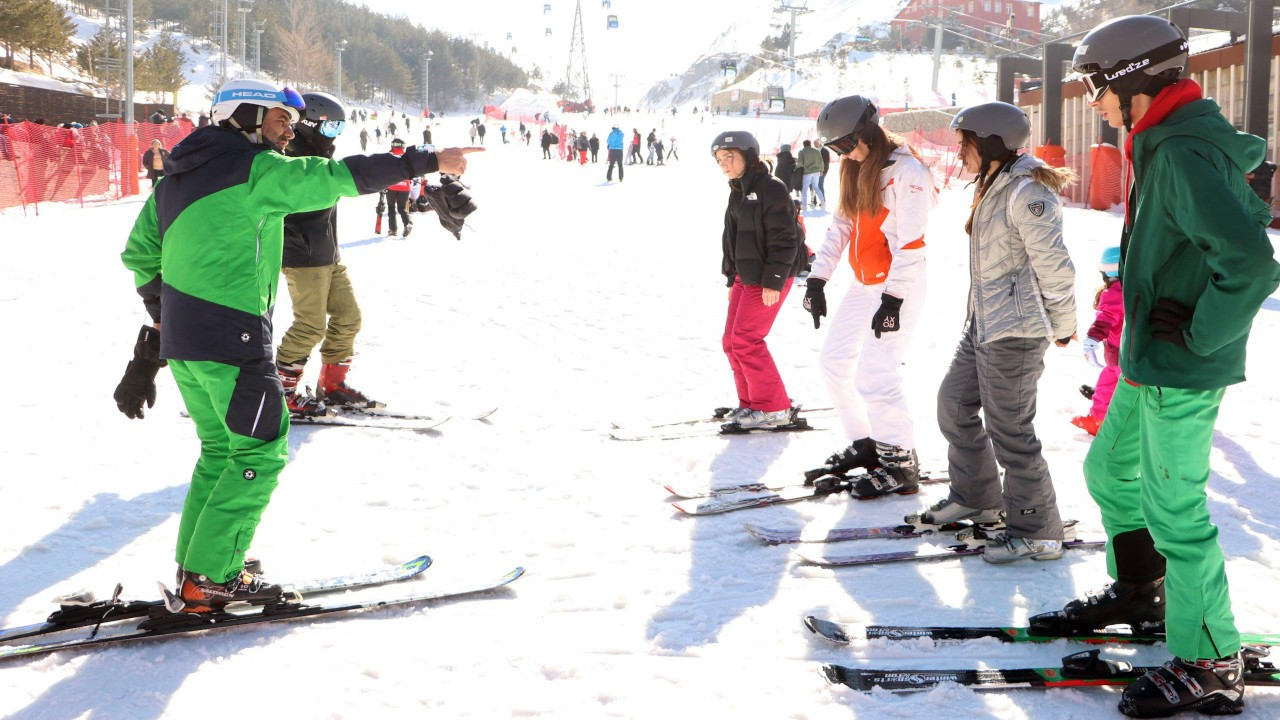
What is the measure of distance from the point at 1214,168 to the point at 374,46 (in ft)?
405

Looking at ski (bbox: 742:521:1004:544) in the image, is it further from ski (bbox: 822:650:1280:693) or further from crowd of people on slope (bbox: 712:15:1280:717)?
ski (bbox: 822:650:1280:693)

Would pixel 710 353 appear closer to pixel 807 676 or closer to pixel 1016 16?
pixel 807 676

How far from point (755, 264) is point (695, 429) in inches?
41.9

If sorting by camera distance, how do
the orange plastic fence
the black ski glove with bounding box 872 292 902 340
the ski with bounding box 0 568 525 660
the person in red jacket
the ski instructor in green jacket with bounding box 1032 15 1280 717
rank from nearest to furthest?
the ski instructor in green jacket with bounding box 1032 15 1280 717 < the ski with bounding box 0 568 525 660 < the black ski glove with bounding box 872 292 902 340 < the person in red jacket < the orange plastic fence

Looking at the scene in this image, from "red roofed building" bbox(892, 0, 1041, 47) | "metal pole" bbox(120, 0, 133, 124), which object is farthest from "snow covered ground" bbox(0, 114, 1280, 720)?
"red roofed building" bbox(892, 0, 1041, 47)

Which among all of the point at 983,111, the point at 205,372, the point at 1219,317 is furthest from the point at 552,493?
the point at 1219,317

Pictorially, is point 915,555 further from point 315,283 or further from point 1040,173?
point 315,283

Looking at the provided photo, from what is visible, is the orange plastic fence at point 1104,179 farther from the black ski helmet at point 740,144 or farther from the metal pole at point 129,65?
the metal pole at point 129,65

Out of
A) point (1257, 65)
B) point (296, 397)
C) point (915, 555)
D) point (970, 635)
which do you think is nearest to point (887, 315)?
point (915, 555)

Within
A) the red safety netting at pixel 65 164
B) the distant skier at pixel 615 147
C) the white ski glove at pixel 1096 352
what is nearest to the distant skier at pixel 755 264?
the white ski glove at pixel 1096 352

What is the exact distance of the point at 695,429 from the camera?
228 inches

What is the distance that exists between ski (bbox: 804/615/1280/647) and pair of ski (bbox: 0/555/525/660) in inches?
50.0

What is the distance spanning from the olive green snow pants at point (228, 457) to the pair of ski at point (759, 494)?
1.89 meters

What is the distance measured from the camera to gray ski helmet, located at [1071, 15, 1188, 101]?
2.53 meters
